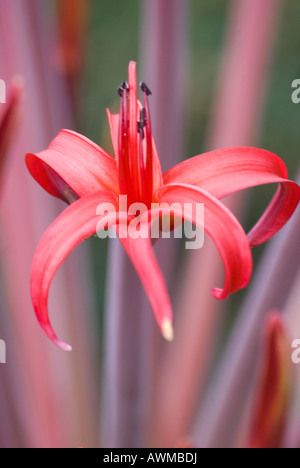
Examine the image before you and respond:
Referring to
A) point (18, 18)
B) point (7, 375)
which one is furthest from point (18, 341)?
point (18, 18)

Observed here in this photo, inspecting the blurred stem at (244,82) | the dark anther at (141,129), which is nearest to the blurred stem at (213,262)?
the blurred stem at (244,82)

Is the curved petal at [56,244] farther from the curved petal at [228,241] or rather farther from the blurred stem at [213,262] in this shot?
the blurred stem at [213,262]

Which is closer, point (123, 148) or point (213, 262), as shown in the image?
point (123, 148)

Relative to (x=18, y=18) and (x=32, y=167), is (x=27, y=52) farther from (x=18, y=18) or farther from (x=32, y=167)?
(x=32, y=167)

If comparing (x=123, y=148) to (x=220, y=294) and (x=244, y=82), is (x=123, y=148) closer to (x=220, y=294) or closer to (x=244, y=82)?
(x=220, y=294)

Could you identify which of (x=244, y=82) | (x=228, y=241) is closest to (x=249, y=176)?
(x=228, y=241)

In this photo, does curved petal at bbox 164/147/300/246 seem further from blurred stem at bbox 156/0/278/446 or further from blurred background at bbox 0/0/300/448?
blurred stem at bbox 156/0/278/446

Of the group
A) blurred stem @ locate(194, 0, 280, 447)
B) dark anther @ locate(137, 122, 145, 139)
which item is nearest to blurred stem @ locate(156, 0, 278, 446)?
blurred stem @ locate(194, 0, 280, 447)
